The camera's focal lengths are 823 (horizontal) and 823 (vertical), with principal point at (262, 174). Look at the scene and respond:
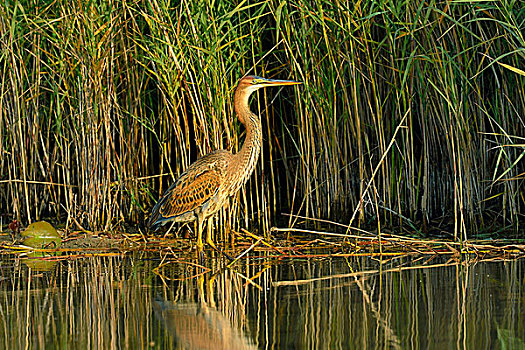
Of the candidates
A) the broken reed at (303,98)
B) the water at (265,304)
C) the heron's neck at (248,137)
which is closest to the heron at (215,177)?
the heron's neck at (248,137)

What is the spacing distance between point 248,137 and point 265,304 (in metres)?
2.39

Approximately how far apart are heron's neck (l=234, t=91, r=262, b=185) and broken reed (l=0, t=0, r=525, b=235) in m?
0.12

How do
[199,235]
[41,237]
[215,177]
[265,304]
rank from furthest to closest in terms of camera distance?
[41,237] → [215,177] → [199,235] → [265,304]

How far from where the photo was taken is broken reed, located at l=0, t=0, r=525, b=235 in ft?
19.6

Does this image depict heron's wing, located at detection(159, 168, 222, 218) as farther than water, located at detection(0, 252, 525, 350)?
Yes

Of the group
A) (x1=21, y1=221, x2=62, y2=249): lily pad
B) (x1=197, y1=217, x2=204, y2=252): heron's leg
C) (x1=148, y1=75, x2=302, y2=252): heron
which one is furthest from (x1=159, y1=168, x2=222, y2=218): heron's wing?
(x1=21, y1=221, x2=62, y2=249): lily pad

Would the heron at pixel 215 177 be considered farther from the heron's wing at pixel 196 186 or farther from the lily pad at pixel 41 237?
the lily pad at pixel 41 237

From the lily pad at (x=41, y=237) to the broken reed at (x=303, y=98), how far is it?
277 mm

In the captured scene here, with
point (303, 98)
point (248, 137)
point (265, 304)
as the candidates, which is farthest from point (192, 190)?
point (265, 304)

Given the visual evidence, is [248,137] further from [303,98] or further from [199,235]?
[199,235]

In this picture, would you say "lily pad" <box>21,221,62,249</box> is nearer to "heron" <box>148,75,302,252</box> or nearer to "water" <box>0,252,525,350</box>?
"water" <box>0,252,525,350</box>

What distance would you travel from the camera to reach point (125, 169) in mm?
6707

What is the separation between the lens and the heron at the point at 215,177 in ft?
19.7

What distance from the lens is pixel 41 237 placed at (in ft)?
20.0
